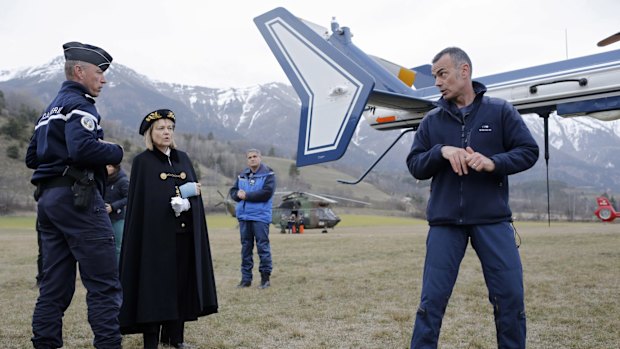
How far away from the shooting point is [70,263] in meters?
3.47

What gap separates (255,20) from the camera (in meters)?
5.57

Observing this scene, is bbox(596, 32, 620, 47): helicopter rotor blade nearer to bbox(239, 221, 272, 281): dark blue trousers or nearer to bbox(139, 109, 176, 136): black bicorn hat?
bbox(139, 109, 176, 136): black bicorn hat

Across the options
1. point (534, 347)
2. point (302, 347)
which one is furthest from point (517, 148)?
point (302, 347)

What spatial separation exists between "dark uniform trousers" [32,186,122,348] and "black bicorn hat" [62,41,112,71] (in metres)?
0.84

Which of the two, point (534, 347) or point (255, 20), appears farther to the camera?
point (255, 20)

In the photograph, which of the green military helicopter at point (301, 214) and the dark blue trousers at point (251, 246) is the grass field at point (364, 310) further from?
the green military helicopter at point (301, 214)

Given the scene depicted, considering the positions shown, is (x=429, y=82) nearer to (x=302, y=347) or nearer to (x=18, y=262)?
(x=302, y=347)

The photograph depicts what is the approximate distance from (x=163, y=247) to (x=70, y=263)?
74cm

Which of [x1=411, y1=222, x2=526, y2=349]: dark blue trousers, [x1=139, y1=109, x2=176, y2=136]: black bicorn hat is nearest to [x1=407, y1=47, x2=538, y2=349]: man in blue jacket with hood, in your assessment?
[x1=411, y1=222, x2=526, y2=349]: dark blue trousers

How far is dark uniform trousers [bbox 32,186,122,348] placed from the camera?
3.32m

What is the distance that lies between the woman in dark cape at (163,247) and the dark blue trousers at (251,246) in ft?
10.3

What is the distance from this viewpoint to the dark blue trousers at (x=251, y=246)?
7.49 metres

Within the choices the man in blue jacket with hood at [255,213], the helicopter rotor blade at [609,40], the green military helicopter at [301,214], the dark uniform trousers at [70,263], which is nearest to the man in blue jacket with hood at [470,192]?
the dark uniform trousers at [70,263]

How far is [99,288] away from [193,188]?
1.12 metres
